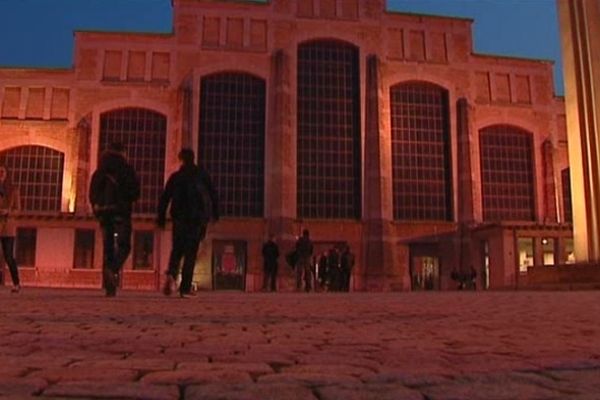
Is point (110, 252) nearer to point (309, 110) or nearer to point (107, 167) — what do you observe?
point (107, 167)

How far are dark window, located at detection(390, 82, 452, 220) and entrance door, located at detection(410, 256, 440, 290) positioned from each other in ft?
7.06

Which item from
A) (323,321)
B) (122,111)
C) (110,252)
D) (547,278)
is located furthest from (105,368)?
(122,111)

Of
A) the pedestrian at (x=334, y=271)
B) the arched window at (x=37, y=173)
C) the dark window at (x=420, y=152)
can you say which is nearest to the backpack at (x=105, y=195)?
the pedestrian at (x=334, y=271)

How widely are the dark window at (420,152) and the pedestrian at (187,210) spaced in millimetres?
26219

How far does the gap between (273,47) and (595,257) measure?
22137mm

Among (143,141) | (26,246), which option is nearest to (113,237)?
(26,246)

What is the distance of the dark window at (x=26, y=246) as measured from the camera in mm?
32000

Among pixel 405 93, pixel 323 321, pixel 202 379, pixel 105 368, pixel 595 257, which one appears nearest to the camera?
pixel 202 379

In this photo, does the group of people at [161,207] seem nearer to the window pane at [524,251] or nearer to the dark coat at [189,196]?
the dark coat at [189,196]

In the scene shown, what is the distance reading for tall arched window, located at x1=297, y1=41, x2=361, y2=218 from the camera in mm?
34531

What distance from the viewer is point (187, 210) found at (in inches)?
363

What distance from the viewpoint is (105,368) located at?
266 centimetres


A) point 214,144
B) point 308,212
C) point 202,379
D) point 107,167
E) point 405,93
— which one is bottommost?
point 202,379

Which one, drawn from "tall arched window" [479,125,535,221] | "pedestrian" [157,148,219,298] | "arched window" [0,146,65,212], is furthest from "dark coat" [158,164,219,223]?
"tall arched window" [479,125,535,221]
